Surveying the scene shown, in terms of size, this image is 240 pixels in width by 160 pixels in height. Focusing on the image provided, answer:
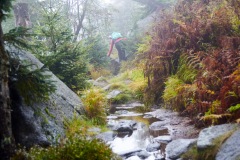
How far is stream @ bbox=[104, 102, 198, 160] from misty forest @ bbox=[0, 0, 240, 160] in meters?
0.02

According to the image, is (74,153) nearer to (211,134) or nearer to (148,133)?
(211,134)

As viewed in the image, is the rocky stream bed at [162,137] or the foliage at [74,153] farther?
the rocky stream bed at [162,137]

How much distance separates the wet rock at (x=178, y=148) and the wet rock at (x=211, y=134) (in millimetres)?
258

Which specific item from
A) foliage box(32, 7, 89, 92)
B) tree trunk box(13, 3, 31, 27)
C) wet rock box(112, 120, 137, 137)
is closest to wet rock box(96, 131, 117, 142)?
wet rock box(112, 120, 137, 137)

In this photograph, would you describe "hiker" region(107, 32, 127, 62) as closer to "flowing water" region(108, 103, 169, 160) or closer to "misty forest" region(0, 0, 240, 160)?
"misty forest" region(0, 0, 240, 160)

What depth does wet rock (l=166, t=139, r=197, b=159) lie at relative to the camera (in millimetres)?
3951

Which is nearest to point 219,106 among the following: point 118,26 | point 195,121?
point 195,121

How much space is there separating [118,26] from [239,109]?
1072 inches

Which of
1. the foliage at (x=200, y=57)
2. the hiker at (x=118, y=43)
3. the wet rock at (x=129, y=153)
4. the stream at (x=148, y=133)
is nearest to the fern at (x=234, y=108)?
the foliage at (x=200, y=57)

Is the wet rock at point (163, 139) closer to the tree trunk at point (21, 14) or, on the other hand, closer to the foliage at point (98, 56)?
the tree trunk at point (21, 14)

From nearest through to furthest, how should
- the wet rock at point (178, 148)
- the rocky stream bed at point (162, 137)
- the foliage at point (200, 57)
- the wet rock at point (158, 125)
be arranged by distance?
1. the rocky stream bed at point (162, 137)
2. the wet rock at point (178, 148)
3. the foliage at point (200, 57)
4. the wet rock at point (158, 125)

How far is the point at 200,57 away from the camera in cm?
654

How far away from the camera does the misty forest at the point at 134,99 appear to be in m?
3.24

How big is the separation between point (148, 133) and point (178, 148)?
4.50ft
